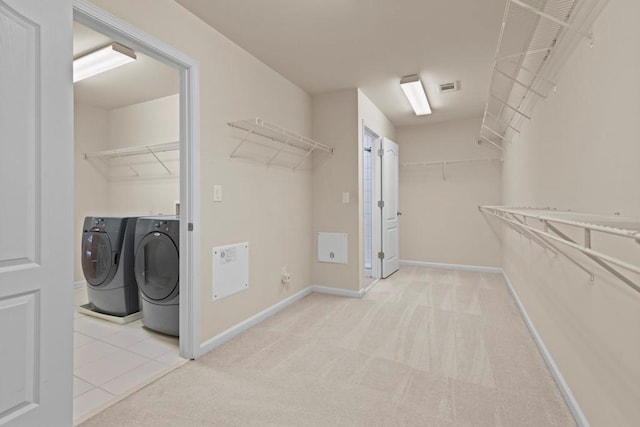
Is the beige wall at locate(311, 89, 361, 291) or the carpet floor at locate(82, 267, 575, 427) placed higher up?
the beige wall at locate(311, 89, 361, 291)

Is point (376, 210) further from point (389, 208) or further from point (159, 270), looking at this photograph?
point (159, 270)

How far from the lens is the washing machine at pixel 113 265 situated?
2.80 m

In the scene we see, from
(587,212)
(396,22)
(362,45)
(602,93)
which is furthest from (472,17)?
(587,212)

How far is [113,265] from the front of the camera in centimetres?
280

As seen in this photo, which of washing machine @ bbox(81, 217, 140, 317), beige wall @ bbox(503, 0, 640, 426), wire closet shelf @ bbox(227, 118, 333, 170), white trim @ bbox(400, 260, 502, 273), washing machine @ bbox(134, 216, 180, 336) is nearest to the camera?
beige wall @ bbox(503, 0, 640, 426)

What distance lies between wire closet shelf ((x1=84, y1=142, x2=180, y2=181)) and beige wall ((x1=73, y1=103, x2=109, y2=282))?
0.35ft

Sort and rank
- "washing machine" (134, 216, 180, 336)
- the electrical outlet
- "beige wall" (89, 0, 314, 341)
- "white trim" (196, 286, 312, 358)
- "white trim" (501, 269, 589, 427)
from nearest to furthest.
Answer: "white trim" (501, 269, 589, 427) → "beige wall" (89, 0, 314, 341) → "white trim" (196, 286, 312, 358) → "washing machine" (134, 216, 180, 336) → the electrical outlet

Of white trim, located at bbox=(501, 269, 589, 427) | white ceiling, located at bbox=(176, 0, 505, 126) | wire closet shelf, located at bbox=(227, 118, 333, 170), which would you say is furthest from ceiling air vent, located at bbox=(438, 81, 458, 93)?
white trim, located at bbox=(501, 269, 589, 427)

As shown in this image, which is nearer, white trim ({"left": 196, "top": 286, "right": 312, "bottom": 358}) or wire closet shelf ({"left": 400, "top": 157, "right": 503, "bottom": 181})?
white trim ({"left": 196, "top": 286, "right": 312, "bottom": 358})

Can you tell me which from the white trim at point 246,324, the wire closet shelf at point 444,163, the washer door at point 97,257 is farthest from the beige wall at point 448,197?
the washer door at point 97,257

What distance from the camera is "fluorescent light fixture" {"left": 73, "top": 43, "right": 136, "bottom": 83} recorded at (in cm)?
246

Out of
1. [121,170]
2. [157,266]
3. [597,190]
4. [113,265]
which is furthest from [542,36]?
[121,170]

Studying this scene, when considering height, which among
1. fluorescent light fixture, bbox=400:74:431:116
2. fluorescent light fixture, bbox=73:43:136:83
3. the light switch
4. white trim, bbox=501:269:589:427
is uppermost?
fluorescent light fixture, bbox=400:74:431:116

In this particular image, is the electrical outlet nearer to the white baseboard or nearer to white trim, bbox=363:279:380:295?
the white baseboard
